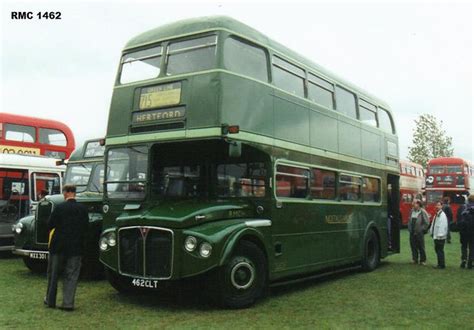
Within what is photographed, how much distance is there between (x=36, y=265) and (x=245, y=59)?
20.5 ft

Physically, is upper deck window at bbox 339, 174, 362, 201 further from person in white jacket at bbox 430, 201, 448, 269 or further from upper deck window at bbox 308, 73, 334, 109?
person in white jacket at bbox 430, 201, 448, 269

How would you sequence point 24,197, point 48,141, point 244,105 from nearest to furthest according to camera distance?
point 244,105 < point 24,197 < point 48,141

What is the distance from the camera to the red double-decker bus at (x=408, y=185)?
28922 mm

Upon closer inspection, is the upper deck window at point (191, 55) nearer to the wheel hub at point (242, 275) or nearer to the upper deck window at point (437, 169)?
Result: the wheel hub at point (242, 275)

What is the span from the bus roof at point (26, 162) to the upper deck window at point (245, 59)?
8.35 metres

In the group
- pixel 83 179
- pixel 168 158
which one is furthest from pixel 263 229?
pixel 83 179

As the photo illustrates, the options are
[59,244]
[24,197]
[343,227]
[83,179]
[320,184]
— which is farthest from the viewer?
[24,197]

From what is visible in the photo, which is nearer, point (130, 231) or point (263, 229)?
point (130, 231)

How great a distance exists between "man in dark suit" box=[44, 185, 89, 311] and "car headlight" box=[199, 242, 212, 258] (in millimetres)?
1728

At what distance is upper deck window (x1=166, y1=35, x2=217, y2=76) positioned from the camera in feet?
26.0

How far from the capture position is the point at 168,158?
8.57 m

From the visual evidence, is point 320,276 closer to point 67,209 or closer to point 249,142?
point 249,142

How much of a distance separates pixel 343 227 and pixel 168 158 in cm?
444

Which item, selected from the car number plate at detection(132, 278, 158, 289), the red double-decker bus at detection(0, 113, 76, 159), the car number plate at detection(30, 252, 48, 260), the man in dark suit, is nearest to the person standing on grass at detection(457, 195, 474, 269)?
the car number plate at detection(132, 278, 158, 289)
